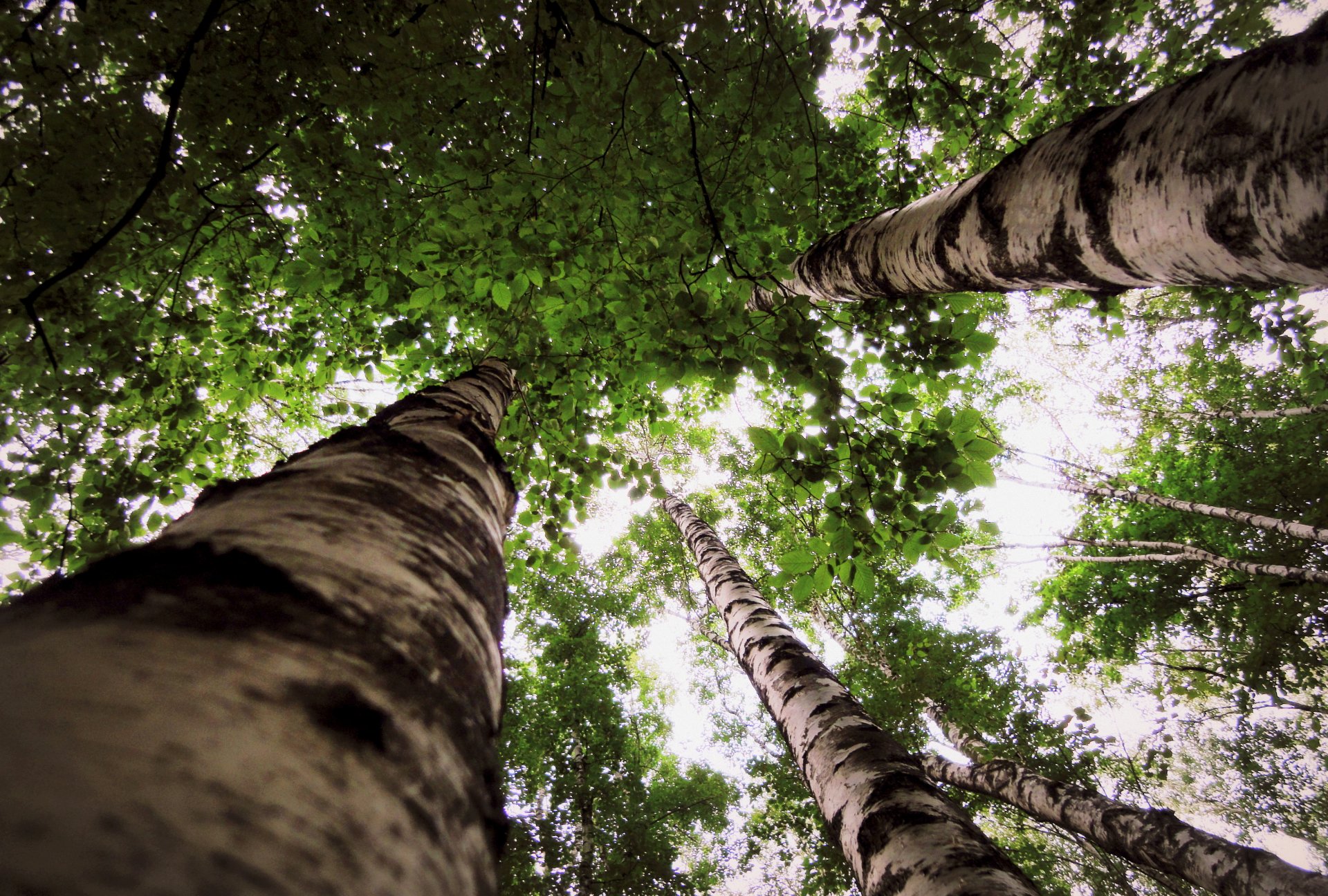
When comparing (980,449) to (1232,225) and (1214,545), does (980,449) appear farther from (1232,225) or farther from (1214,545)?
(1214,545)

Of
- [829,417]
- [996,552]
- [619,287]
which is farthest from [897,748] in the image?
[996,552]

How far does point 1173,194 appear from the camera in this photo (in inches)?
49.8

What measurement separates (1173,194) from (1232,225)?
6.8 inches

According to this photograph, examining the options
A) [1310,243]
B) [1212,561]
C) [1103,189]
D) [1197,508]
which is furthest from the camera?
[1197,508]


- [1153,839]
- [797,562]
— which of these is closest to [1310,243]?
[797,562]

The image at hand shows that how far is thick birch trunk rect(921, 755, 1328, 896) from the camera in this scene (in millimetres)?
3500

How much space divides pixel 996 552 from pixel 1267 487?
4976mm

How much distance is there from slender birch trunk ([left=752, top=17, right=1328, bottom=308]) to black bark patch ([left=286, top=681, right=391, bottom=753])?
1800 millimetres

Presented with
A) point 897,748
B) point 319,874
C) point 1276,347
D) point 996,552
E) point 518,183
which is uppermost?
point 996,552

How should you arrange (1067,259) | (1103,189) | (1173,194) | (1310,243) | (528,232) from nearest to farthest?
(1310,243)
(1173,194)
(1103,189)
(1067,259)
(528,232)

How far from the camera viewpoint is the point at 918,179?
4992 millimetres

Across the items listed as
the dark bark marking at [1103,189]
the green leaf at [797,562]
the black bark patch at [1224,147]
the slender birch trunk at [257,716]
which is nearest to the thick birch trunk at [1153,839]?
the green leaf at [797,562]

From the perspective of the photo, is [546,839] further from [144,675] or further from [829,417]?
[144,675]

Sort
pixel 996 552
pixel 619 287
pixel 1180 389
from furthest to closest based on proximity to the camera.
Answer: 1. pixel 996 552
2. pixel 1180 389
3. pixel 619 287
